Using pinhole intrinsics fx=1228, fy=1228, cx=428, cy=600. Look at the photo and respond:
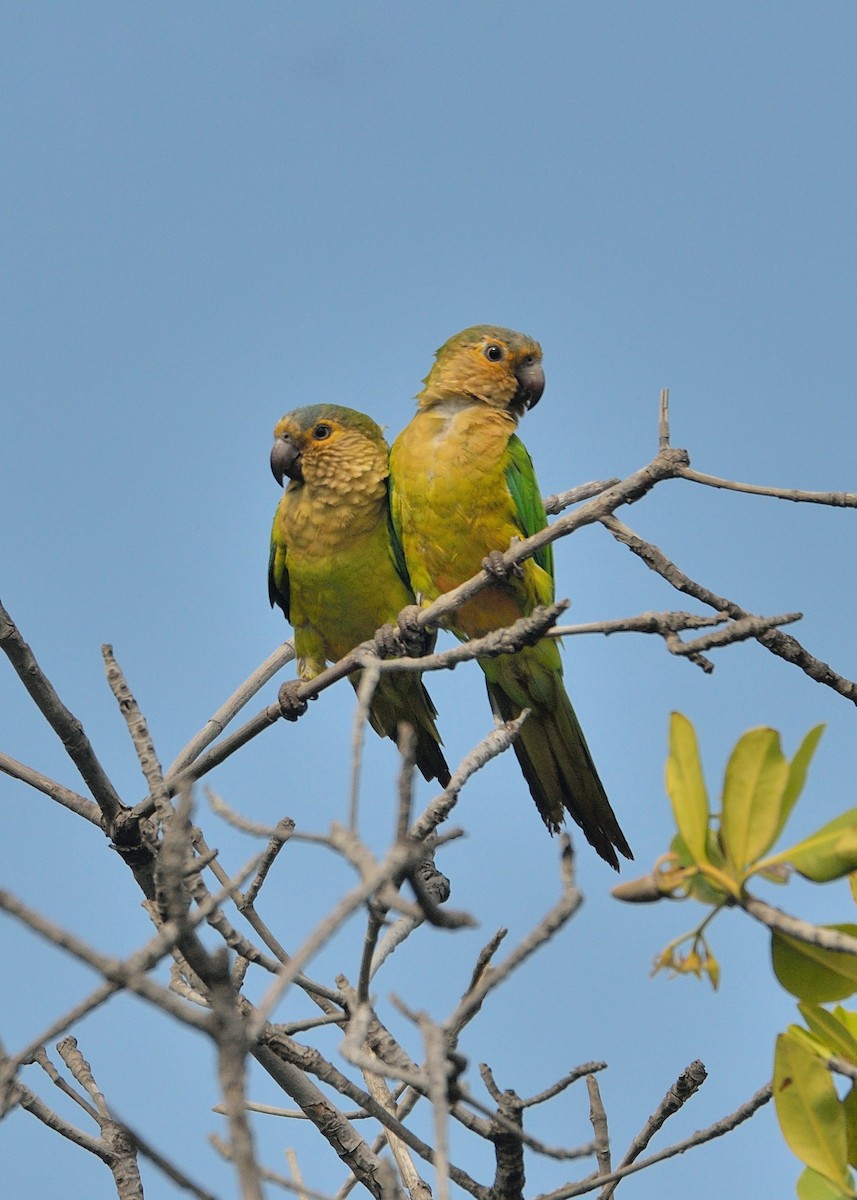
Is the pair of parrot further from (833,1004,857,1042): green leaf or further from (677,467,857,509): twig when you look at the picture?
(833,1004,857,1042): green leaf

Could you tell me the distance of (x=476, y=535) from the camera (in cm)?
518

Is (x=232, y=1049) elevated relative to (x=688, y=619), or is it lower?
lower

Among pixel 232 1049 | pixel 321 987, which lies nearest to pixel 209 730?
pixel 321 987

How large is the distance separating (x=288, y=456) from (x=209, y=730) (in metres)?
1.86

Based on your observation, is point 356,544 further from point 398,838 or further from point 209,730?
point 398,838

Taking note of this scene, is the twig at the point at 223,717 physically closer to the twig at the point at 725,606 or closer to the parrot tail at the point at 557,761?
the parrot tail at the point at 557,761

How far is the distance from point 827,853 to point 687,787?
0.70 feet

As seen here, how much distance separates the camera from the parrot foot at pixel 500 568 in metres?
4.42

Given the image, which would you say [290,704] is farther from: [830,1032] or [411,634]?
[830,1032]

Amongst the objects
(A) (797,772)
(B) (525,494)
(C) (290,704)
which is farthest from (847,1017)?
(C) (290,704)

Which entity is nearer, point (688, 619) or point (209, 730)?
point (688, 619)

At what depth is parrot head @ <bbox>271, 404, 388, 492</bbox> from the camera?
597 centimetres

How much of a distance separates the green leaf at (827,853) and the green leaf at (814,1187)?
548 millimetres

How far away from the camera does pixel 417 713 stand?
6113 mm
